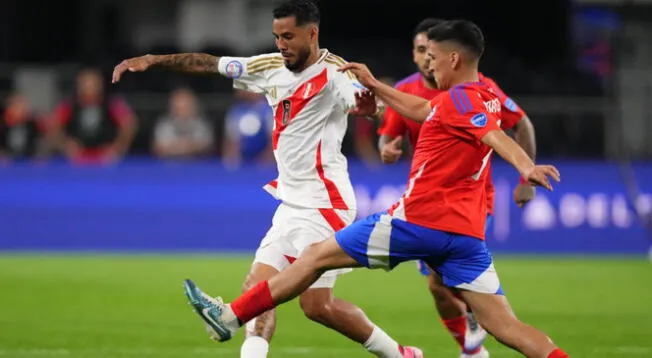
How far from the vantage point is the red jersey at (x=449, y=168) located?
23.8 ft

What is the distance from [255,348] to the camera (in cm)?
793

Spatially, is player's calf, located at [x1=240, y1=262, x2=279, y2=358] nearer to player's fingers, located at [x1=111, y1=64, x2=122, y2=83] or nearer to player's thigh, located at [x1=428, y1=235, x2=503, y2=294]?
player's thigh, located at [x1=428, y1=235, x2=503, y2=294]

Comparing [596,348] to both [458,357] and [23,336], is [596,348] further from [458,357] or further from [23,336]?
[23,336]

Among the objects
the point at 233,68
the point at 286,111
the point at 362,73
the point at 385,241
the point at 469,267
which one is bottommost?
the point at 469,267

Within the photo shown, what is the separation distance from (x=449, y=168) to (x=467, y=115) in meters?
0.34

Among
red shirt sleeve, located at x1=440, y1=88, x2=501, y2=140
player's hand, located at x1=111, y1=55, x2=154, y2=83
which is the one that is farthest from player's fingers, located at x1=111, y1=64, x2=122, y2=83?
red shirt sleeve, located at x1=440, y1=88, x2=501, y2=140

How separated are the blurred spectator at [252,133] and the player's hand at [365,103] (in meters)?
11.3

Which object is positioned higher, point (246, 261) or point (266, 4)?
point (266, 4)

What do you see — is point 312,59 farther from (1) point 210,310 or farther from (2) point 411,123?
(1) point 210,310

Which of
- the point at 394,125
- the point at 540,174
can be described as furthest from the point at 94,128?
the point at 540,174

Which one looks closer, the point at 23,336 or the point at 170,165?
the point at 23,336

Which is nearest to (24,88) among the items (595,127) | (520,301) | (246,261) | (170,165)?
(170,165)

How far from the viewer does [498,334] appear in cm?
732

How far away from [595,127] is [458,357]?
11740 millimetres
